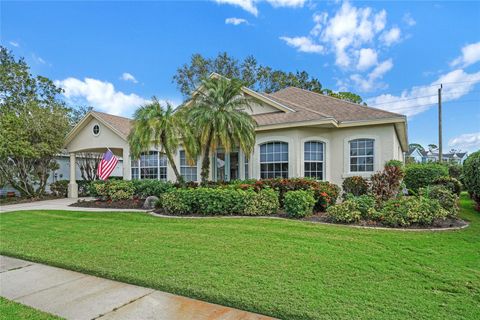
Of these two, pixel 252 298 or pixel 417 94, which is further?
pixel 417 94

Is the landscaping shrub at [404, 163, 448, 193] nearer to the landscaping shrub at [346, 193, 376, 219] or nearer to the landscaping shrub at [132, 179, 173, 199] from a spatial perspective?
the landscaping shrub at [346, 193, 376, 219]

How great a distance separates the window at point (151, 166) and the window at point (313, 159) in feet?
28.3

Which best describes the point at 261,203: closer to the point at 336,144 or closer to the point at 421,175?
the point at 336,144

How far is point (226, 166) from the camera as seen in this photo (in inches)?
611

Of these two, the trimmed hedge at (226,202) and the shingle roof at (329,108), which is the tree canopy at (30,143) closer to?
the trimmed hedge at (226,202)

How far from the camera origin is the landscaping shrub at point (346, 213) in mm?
8008

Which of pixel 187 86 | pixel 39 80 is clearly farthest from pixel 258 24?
pixel 39 80

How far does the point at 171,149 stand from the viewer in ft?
42.9

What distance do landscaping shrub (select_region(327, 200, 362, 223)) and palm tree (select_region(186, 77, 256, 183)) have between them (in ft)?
16.8

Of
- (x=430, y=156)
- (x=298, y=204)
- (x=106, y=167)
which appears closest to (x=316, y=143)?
(x=298, y=204)

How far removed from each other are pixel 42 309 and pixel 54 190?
19720 millimetres

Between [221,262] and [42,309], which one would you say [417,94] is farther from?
[42,309]

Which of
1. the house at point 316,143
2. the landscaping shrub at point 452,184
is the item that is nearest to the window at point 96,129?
the house at point 316,143

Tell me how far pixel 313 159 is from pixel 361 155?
2056 mm
